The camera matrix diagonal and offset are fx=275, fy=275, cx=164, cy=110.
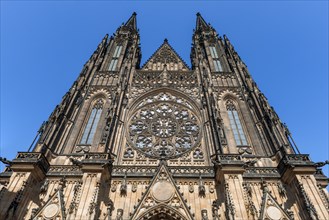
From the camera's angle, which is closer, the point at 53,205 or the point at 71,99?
the point at 53,205

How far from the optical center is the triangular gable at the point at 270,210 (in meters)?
11.3

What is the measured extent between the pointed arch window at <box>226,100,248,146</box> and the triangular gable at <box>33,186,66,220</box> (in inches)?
374

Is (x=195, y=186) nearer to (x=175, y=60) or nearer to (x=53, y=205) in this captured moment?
(x=53, y=205)

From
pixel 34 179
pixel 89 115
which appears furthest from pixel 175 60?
pixel 34 179

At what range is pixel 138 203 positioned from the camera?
38.9ft

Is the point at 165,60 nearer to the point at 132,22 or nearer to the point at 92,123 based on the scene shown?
the point at 92,123

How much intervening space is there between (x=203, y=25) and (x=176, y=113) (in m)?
14.7

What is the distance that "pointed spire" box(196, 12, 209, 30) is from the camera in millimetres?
28244

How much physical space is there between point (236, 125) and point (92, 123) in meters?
8.73

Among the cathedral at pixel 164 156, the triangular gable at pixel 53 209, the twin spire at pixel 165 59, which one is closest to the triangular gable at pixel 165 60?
the twin spire at pixel 165 59

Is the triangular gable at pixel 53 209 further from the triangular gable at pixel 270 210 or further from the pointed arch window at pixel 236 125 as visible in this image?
the pointed arch window at pixel 236 125

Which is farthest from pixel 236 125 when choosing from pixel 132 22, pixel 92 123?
pixel 132 22

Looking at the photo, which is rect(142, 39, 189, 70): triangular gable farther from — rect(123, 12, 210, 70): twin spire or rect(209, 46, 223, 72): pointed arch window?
rect(209, 46, 223, 72): pointed arch window

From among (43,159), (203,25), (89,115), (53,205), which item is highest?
(203,25)
